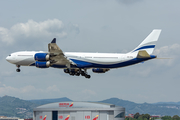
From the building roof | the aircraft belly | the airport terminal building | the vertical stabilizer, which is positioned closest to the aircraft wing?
the aircraft belly

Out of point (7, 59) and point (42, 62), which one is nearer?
point (42, 62)

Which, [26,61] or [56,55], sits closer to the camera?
[56,55]

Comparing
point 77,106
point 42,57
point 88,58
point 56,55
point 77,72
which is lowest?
point 77,106

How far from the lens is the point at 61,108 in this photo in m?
72.2

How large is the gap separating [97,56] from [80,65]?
4.49 meters

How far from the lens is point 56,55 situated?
67688 mm

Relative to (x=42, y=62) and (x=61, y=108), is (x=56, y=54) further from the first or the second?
(x=61, y=108)

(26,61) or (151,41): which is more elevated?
(151,41)

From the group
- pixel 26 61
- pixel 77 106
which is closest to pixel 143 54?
pixel 77 106

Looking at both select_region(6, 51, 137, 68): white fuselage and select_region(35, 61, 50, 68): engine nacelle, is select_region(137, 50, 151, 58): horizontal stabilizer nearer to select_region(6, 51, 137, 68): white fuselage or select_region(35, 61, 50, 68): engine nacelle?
select_region(6, 51, 137, 68): white fuselage

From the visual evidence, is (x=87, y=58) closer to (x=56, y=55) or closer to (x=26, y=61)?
(x=56, y=55)

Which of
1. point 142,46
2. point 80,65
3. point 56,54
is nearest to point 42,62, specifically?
point 56,54

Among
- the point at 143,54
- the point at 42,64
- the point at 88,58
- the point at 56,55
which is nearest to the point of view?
the point at 143,54

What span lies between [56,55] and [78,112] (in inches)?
561
